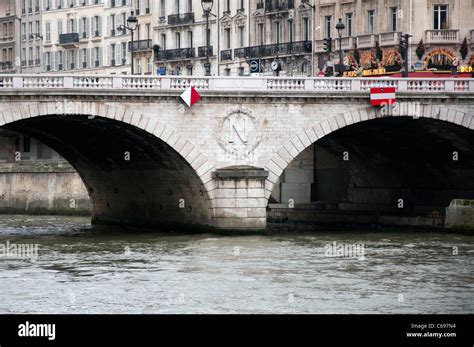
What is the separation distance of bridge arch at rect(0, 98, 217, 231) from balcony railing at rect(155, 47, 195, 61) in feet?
92.9

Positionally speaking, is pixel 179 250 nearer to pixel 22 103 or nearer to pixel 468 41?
pixel 22 103

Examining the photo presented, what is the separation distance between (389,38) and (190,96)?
2767 centimetres

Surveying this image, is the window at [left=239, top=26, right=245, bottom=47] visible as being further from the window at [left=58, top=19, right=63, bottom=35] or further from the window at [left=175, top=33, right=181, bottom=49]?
the window at [left=58, top=19, right=63, bottom=35]

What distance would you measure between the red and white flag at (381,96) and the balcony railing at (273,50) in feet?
101

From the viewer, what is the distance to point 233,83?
67.4m

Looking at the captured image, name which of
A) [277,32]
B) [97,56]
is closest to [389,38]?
[277,32]

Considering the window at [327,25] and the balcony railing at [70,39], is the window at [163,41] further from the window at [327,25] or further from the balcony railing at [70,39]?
the window at [327,25]

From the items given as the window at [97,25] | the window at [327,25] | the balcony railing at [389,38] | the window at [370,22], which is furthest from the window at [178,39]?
the balcony railing at [389,38]

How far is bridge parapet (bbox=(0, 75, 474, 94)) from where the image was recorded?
2559 inches

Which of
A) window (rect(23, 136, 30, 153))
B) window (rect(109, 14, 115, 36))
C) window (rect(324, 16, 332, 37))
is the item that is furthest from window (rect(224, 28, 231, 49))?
window (rect(109, 14, 115, 36))

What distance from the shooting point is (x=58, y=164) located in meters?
97.4

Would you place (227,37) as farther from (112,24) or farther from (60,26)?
(60,26)

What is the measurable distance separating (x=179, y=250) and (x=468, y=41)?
116ft
